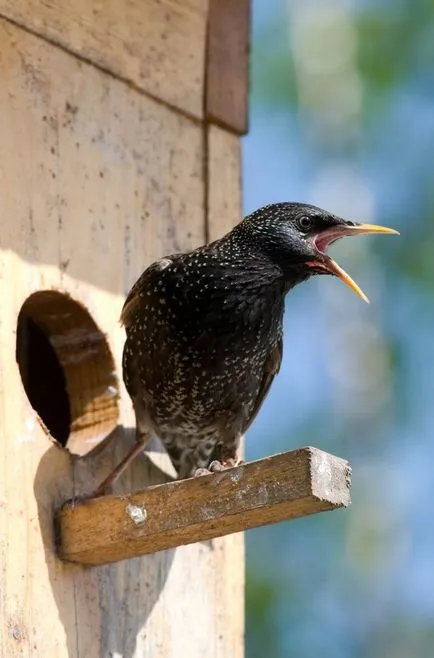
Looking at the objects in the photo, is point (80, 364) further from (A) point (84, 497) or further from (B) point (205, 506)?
(B) point (205, 506)

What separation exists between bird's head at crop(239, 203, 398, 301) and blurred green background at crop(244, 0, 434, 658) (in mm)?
3933

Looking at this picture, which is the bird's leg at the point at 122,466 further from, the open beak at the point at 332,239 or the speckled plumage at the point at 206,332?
the open beak at the point at 332,239

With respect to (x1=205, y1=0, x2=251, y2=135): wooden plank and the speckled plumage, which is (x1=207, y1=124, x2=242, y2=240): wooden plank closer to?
(x1=205, y1=0, x2=251, y2=135): wooden plank

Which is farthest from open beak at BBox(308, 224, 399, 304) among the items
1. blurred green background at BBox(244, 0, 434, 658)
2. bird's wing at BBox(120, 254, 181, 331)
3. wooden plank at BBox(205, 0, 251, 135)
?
blurred green background at BBox(244, 0, 434, 658)

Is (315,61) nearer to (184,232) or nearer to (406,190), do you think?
(406,190)

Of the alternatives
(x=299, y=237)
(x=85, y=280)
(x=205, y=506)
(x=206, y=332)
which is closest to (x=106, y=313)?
(x=85, y=280)

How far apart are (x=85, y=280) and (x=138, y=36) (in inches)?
34.5

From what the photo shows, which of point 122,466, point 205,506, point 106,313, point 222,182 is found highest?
point 222,182

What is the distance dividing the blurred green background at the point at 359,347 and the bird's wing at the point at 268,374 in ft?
12.2

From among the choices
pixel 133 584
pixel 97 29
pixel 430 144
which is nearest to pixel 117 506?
pixel 133 584

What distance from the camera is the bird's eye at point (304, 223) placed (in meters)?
3.92

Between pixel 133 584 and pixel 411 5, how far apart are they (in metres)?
6.46

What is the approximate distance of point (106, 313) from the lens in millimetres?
4012

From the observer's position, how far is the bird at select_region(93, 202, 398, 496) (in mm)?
3855
